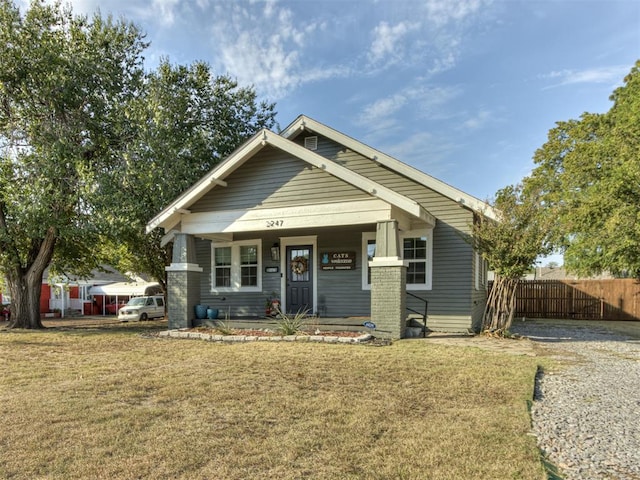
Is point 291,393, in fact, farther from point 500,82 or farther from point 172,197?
point 500,82

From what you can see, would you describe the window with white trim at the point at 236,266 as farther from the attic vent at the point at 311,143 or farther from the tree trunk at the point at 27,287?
the tree trunk at the point at 27,287

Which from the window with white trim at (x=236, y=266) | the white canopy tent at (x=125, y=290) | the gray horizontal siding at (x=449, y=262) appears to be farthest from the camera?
the white canopy tent at (x=125, y=290)

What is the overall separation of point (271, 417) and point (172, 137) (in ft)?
38.5

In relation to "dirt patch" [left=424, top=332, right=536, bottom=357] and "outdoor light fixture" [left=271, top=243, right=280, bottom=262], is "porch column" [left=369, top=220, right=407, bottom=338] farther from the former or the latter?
"outdoor light fixture" [left=271, top=243, right=280, bottom=262]

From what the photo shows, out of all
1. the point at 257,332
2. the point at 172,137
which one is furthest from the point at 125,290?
the point at 257,332

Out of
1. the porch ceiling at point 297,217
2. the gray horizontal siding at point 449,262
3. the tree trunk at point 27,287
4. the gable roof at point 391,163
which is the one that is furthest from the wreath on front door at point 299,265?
the tree trunk at point 27,287

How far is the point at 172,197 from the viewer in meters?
13.3

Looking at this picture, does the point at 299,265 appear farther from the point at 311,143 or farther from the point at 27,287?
the point at 27,287

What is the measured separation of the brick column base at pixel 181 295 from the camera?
11234 millimetres

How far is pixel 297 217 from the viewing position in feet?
33.7

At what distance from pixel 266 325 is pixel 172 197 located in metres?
5.67

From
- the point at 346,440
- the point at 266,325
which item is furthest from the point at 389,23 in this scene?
the point at 346,440

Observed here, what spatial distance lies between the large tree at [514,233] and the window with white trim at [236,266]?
21.9 feet

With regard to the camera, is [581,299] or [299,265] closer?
[299,265]
